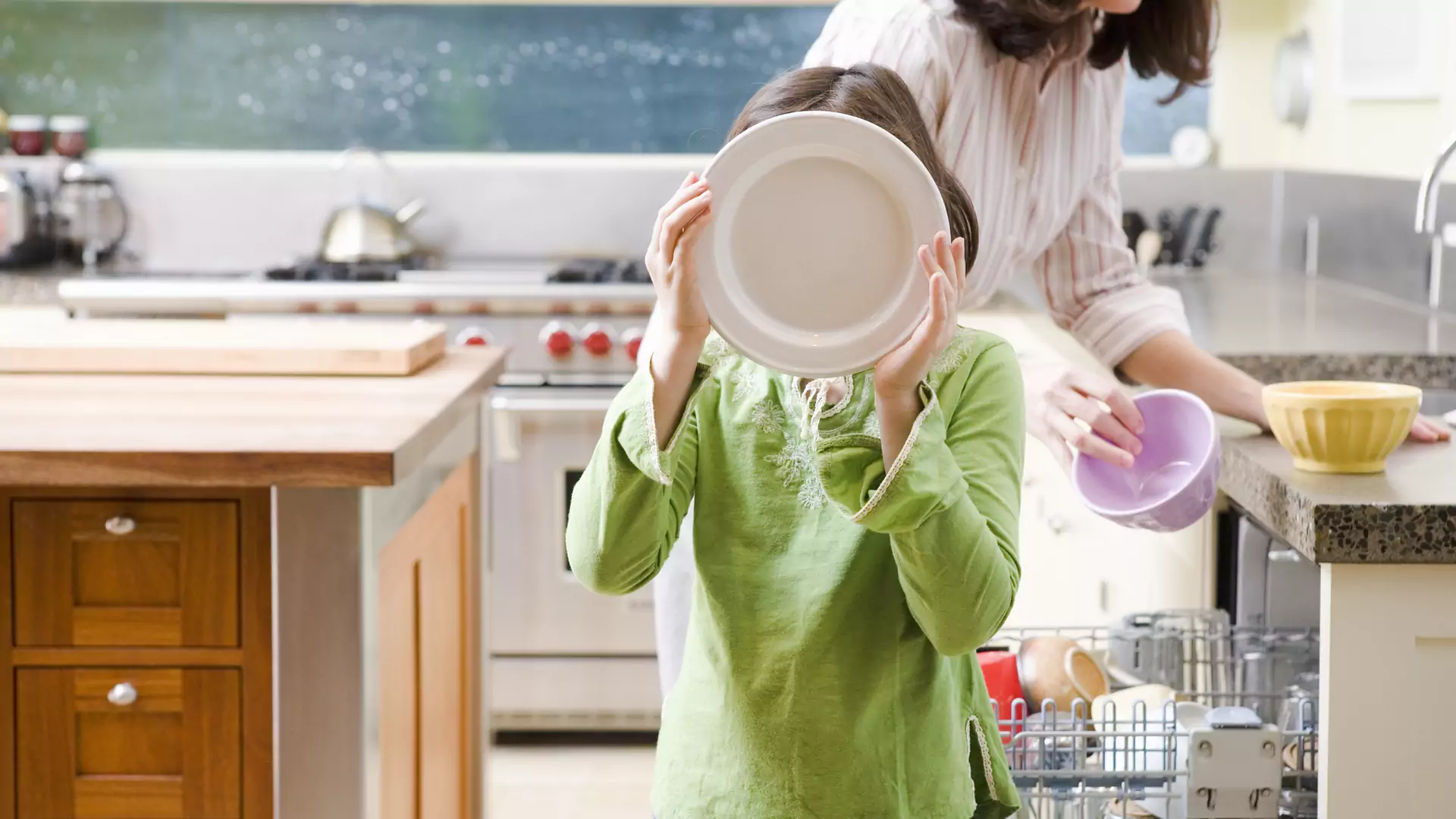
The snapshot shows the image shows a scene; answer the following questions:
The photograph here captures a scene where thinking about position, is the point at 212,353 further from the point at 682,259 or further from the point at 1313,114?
the point at 1313,114

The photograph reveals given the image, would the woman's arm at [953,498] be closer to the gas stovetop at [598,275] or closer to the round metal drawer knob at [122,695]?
the round metal drawer knob at [122,695]

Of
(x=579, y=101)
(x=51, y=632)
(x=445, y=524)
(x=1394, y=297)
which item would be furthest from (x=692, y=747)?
(x=579, y=101)

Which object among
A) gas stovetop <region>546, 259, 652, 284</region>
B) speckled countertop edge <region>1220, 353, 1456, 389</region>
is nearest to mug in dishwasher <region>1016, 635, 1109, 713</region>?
speckled countertop edge <region>1220, 353, 1456, 389</region>

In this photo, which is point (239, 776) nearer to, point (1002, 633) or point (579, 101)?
point (1002, 633)

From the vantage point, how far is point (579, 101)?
149 inches

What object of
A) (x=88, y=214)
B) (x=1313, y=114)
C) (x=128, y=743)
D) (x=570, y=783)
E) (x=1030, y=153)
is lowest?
(x=570, y=783)

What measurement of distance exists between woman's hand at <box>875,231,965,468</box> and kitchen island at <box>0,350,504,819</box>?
0.53 meters

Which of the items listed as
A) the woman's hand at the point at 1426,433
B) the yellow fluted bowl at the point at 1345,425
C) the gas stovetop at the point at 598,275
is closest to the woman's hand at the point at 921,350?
the yellow fluted bowl at the point at 1345,425

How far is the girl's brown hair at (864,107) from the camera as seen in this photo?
3.42 ft

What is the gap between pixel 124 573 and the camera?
1354 millimetres

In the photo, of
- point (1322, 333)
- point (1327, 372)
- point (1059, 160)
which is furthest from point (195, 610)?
point (1322, 333)

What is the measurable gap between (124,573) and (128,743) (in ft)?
0.50

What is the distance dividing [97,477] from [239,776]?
0.29 meters

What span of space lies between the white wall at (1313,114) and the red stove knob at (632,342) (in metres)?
1.41
